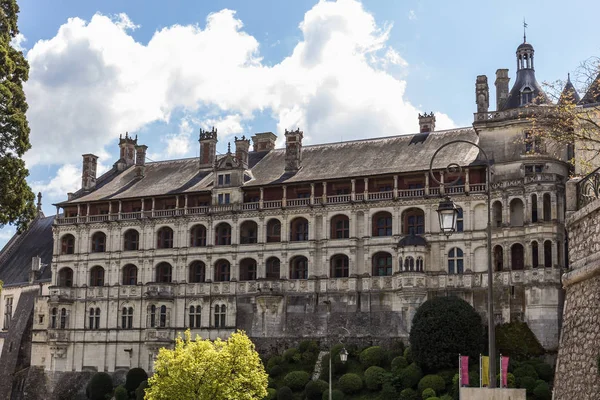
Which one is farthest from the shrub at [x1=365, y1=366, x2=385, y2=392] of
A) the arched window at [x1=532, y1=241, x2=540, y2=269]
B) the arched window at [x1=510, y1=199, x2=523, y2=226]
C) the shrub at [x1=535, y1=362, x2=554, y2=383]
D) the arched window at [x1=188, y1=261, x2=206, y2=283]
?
the arched window at [x1=188, y1=261, x2=206, y2=283]

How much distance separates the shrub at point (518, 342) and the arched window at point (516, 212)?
693 cm

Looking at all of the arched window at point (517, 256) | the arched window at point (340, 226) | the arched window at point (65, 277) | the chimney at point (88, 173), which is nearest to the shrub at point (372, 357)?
the arched window at point (340, 226)

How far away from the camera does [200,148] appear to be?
7431 centimetres

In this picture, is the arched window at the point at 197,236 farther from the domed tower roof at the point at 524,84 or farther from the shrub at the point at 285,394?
the domed tower roof at the point at 524,84

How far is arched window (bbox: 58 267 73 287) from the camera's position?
7369 centimetres

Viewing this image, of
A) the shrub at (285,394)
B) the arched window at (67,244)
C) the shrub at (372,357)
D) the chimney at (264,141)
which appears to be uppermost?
the chimney at (264,141)

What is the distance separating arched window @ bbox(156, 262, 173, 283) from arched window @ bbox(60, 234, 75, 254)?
9.05 metres

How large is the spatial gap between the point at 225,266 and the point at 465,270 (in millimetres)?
19696

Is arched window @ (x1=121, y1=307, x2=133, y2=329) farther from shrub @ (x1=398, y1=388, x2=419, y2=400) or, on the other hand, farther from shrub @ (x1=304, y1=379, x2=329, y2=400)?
shrub @ (x1=398, y1=388, x2=419, y2=400)

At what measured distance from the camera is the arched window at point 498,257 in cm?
5756

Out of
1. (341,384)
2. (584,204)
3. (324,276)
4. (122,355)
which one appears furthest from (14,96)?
(122,355)

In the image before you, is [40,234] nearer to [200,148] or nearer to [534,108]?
[200,148]

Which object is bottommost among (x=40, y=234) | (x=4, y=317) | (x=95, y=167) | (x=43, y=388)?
(x=43, y=388)

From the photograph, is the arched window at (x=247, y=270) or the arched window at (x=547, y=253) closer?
the arched window at (x=547, y=253)
